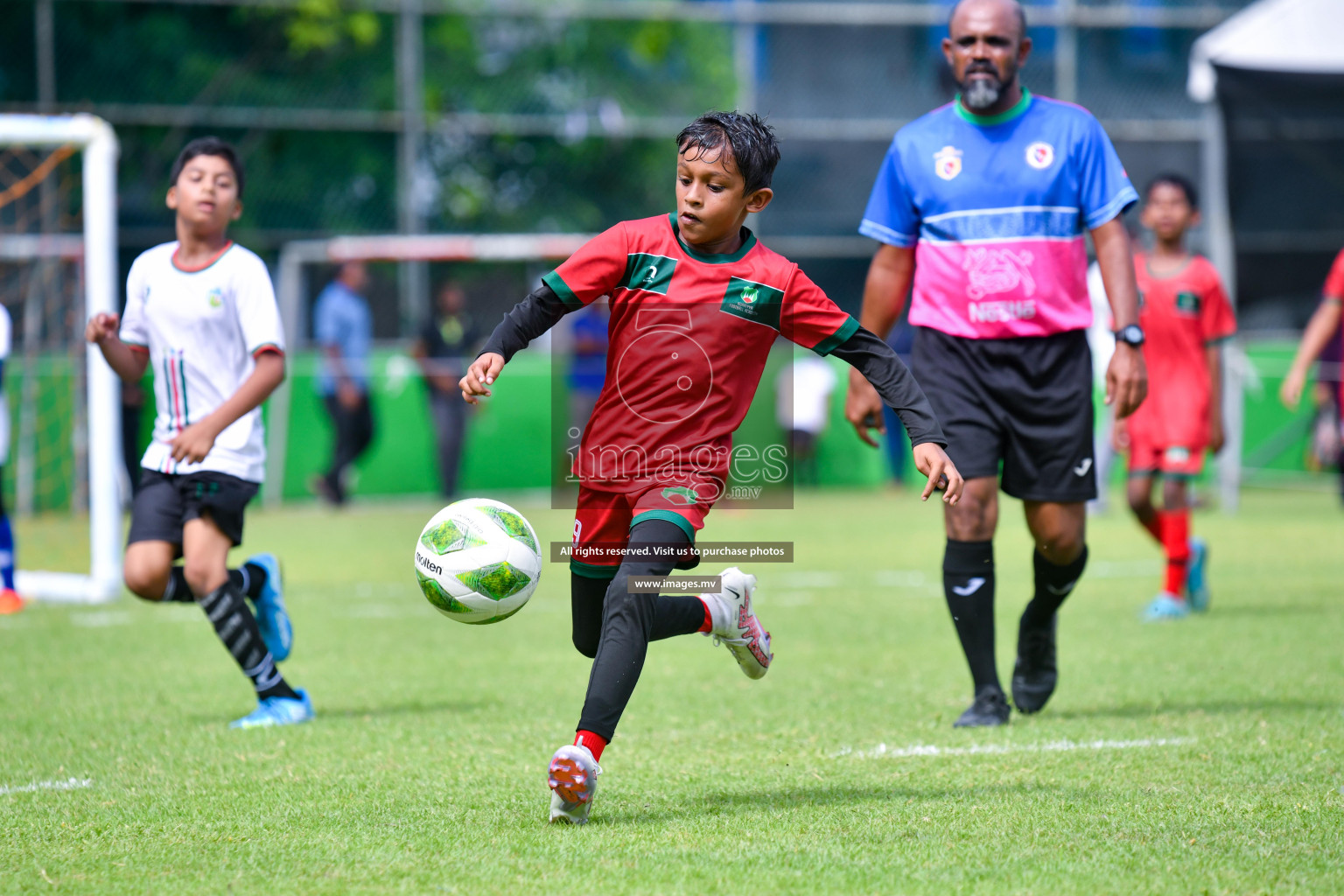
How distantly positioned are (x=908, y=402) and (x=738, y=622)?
806 millimetres

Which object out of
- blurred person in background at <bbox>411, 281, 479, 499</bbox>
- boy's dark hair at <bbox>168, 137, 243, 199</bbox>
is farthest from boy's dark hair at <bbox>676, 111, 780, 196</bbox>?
blurred person in background at <bbox>411, 281, 479, 499</bbox>

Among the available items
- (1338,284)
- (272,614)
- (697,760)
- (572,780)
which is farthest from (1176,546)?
(572,780)

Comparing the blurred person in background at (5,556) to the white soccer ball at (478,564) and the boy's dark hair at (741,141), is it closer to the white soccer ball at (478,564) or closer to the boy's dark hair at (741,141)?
the white soccer ball at (478,564)

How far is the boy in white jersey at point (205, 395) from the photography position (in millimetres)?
5246

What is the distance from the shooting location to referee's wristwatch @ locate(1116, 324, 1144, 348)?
4902 mm

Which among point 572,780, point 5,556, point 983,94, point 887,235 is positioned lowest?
point 5,556

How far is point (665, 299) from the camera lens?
13.3ft

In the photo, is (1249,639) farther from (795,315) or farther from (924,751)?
(795,315)

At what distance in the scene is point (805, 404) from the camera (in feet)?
56.9

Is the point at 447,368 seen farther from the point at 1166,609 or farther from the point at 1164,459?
the point at 1166,609

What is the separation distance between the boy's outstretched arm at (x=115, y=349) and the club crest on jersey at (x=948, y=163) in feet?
9.21

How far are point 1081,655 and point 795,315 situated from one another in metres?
3.13

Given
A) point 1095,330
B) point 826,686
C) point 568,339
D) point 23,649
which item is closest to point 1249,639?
point 826,686

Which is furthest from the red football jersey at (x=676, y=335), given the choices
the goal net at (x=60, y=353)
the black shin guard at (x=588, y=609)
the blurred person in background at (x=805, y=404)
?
the blurred person in background at (x=805, y=404)
